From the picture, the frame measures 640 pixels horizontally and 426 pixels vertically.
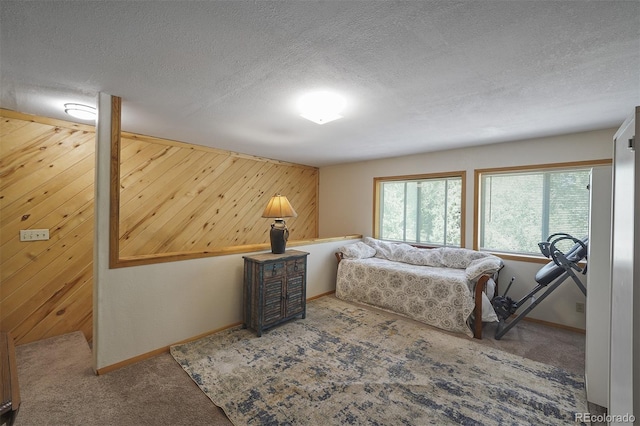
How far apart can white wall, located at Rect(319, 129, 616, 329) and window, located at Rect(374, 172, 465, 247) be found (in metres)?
0.14

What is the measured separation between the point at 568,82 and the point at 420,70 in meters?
1.14

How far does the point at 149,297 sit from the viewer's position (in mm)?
2613

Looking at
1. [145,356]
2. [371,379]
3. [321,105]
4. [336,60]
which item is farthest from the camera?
[145,356]

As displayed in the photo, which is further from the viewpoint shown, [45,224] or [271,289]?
[271,289]

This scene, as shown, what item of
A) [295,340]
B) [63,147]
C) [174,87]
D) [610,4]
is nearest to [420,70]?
[610,4]

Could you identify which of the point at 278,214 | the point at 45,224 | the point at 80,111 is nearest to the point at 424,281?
the point at 278,214

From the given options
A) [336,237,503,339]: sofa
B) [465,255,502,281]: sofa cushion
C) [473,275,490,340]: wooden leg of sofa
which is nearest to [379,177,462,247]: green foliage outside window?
[336,237,503,339]: sofa

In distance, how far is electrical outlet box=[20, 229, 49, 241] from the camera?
8.95ft

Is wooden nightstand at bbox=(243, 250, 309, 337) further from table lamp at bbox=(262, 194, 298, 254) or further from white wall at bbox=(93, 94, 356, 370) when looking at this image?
white wall at bbox=(93, 94, 356, 370)

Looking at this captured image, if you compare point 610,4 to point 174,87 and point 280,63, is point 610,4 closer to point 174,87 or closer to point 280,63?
point 280,63

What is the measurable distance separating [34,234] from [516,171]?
225 inches

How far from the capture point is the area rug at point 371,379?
1.87 meters

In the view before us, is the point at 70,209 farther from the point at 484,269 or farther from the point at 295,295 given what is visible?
the point at 484,269

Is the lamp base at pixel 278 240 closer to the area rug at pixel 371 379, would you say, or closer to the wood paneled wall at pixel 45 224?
the area rug at pixel 371 379
